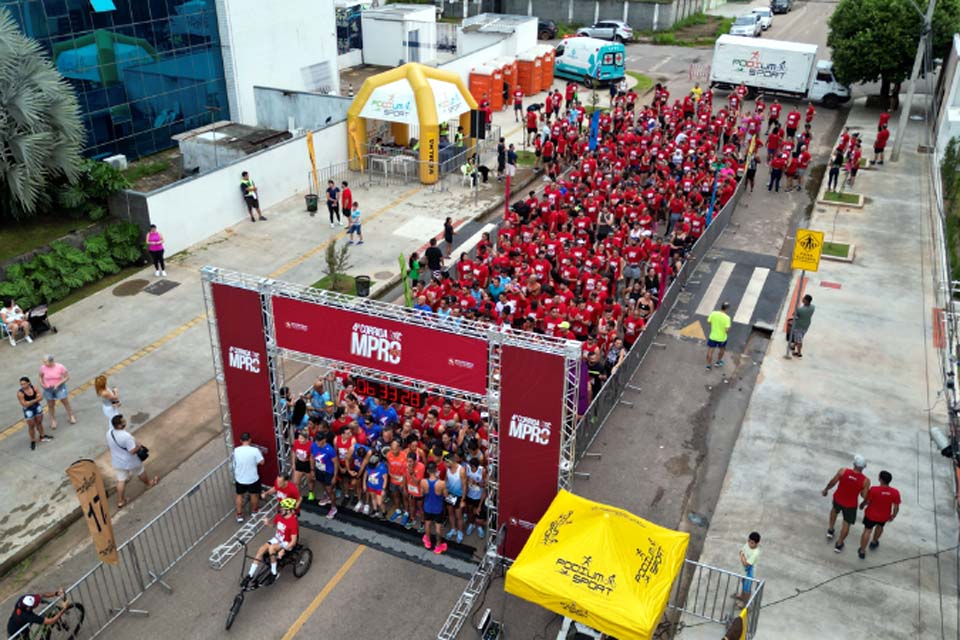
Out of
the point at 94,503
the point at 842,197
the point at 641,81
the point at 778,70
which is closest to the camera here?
the point at 94,503

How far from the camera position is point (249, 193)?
77.8 feet

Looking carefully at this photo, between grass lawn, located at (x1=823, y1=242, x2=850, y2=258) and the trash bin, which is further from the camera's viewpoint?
grass lawn, located at (x1=823, y1=242, x2=850, y2=258)

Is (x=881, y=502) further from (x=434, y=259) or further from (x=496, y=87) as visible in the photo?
(x=496, y=87)

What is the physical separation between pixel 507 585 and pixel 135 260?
1565 centimetres

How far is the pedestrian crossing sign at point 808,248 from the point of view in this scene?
57.1 ft

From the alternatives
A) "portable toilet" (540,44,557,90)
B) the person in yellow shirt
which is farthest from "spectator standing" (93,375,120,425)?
"portable toilet" (540,44,557,90)

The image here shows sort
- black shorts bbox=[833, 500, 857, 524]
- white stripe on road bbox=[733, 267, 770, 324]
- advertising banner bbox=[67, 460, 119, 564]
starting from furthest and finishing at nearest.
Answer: white stripe on road bbox=[733, 267, 770, 324], black shorts bbox=[833, 500, 857, 524], advertising banner bbox=[67, 460, 119, 564]

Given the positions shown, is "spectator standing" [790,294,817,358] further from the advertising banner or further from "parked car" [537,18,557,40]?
"parked car" [537,18,557,40]

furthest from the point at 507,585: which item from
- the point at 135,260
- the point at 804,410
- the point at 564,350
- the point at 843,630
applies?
the point at 135,260

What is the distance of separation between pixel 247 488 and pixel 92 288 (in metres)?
10.3

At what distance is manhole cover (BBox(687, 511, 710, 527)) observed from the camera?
A: 509 inches

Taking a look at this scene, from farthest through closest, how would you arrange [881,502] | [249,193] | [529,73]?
[529,73]
[249,193]
[881,502]

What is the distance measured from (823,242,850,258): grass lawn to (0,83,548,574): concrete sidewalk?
987 cm

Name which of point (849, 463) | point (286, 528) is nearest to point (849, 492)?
point (849, 463)
